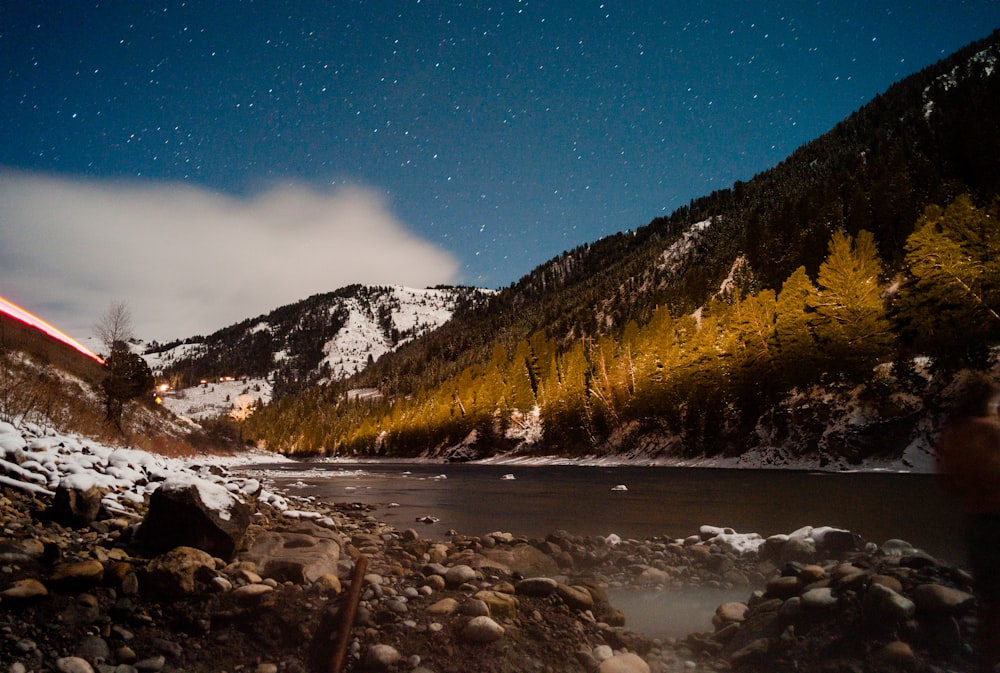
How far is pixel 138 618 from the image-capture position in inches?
222

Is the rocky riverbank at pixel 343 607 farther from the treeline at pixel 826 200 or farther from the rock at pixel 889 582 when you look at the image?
the treeline at pixel 826 200

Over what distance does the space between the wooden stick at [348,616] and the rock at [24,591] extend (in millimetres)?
3104

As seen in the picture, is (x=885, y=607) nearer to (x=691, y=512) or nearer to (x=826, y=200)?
(x=691, y=512)

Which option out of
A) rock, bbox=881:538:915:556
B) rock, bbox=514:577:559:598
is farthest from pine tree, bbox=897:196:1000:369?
rock, bbox=514:577:559:598

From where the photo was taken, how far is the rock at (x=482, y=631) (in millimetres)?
5977

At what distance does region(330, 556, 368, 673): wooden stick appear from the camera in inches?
211

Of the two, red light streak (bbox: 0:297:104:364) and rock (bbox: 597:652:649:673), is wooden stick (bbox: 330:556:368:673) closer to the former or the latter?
rock (bbox: 597:652:649:673)

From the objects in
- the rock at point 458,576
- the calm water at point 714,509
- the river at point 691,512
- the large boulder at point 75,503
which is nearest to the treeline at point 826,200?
the calm water at point 714,509

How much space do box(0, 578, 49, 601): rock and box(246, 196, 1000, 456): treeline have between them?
38599 mm

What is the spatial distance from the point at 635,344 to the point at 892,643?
201 ft

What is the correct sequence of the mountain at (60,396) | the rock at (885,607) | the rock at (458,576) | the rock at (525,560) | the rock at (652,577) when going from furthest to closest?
1. the mountain at (60,396)
2. the rock at (525,560)
3. the rock at (652,577)
4. the rock at (458,576)
5. the rock at (885,607)

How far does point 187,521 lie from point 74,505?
69.5 inches

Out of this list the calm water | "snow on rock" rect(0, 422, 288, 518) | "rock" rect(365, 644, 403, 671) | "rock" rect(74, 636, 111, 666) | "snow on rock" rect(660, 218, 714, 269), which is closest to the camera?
"rock" rect(74, 636, 111, 666)

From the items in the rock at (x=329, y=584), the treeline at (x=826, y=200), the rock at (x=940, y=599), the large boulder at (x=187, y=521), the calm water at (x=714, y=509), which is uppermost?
the treeline at (x=826, y=200)
